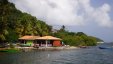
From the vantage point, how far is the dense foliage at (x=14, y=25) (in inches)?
2613

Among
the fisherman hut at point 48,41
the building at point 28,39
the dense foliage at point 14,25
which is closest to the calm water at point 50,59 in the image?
the dense foliage at point 14,25

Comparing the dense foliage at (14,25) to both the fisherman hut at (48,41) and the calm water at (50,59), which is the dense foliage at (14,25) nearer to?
the fisherman hut at (48,41)

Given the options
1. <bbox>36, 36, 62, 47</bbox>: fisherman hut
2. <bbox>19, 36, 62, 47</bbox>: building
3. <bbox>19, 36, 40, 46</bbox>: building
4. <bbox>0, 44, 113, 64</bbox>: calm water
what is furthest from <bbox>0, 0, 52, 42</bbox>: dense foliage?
<bbox>0, 44, 113, 64</bbox>: calm water

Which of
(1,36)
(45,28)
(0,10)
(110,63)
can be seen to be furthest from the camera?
(45,28)

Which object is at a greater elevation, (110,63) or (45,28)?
(45,28)

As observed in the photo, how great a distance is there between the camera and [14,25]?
74688mm

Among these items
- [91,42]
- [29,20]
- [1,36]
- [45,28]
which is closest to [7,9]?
[1,36]

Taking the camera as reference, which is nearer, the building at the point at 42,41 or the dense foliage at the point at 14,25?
the dense foliage at the point at 14,25

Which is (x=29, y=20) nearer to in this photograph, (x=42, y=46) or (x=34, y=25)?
(x=34, y=25)

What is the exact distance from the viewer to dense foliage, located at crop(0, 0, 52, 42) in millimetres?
66375

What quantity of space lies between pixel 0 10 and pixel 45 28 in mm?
47172

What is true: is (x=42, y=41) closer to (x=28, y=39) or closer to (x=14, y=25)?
(x=28, y=39)

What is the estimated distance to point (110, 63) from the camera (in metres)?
45.4

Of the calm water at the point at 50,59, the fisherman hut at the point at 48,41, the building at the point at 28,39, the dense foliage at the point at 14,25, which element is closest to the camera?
the calm water at the point at 50,59
